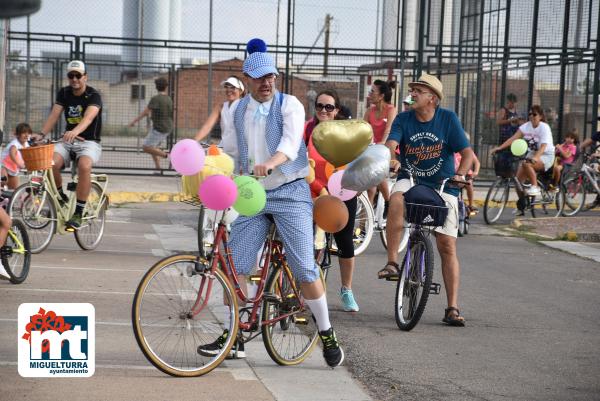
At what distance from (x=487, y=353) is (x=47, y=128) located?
220 inches

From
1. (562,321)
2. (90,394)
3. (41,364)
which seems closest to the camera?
(90,394)

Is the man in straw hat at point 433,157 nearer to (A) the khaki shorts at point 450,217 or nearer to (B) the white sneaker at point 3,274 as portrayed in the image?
(A) the khaki shorts at point 450,217

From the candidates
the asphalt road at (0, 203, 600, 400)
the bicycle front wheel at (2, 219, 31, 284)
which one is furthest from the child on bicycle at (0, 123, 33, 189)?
the bicycle front wheel at (2, 219, 31, 284)

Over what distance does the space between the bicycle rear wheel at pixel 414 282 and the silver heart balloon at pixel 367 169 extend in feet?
3.83

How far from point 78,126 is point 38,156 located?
0.80 m

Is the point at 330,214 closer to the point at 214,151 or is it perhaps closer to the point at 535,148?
the point at 214,151

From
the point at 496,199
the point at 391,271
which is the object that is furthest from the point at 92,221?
the point at 496,199

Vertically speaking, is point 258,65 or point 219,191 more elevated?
point 258,65

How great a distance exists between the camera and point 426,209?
26.6 feet

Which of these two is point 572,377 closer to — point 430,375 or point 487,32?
point 430,375

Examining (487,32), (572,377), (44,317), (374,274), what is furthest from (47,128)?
(487,32)

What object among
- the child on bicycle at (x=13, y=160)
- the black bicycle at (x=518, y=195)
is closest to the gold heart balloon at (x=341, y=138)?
the child on bicycle at (x=13, y=160)

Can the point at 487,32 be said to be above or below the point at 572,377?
above

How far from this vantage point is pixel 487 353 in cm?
741
